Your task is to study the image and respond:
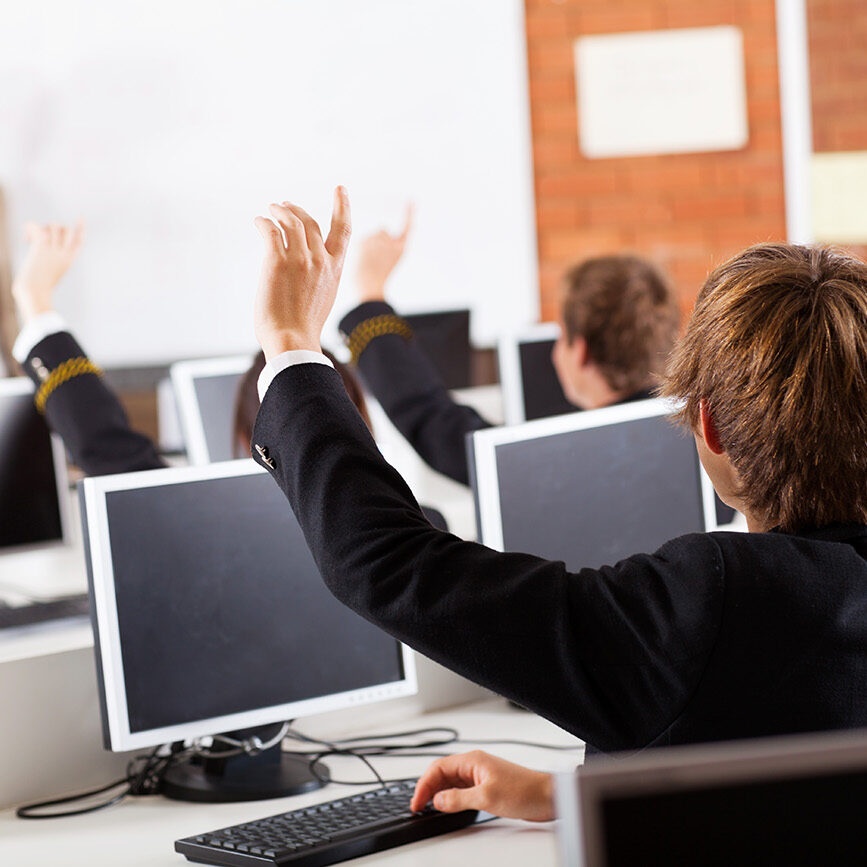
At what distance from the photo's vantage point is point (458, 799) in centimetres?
149

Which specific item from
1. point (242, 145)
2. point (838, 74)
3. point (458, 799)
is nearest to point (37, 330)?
point (458, 799)

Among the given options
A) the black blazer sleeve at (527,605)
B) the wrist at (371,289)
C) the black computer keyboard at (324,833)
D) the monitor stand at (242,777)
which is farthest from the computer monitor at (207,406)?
the black blazer sleeve at (527,605)

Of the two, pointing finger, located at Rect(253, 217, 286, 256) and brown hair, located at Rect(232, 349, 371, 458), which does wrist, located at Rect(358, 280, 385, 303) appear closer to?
brown hair, located at Rect(232, 349, 371, 458)

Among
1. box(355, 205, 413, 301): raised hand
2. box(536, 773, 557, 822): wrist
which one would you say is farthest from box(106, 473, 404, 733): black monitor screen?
box(355, 205, 413, 301): raised hand

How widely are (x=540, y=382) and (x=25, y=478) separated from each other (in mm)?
1391

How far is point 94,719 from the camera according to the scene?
1.76m

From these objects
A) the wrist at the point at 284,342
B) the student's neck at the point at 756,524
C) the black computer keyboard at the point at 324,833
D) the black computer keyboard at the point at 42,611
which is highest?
the wrist at the point at 284,342

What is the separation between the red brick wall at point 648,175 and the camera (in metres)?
5.33

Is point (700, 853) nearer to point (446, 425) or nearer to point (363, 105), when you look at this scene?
point (446, 425)

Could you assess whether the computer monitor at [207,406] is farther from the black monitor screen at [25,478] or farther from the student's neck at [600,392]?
the student's neck at [600,392]

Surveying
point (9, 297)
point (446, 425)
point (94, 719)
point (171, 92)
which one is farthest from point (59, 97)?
point (94, 719)

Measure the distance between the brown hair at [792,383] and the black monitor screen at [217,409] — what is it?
79.0 inches

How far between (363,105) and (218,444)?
240cm

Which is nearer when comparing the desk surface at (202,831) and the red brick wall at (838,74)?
the desk surface at (202,831)
